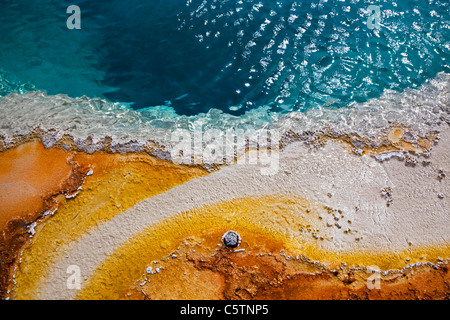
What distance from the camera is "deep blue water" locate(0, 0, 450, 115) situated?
855 centimetres

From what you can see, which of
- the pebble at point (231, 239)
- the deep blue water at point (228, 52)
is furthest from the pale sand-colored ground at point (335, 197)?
the deep blue water at point (228, 52)

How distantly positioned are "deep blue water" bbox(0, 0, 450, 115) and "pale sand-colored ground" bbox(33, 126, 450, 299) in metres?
2.00

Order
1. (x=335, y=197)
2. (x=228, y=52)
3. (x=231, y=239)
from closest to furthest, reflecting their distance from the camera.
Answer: (x=231, y=239)
(x=335, y=197)
(x=228, y=52)

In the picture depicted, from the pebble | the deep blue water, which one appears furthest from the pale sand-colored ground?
the deep blue water

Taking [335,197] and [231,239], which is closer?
[231,239]

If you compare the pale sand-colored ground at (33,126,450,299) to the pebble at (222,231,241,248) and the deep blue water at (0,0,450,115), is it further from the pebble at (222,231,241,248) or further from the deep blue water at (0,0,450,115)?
the deep blue water at (0,0,450,115)

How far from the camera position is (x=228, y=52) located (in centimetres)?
905

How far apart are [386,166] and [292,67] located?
364 centimetres

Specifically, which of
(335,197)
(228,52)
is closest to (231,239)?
(335,197)

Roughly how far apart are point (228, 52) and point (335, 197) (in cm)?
511

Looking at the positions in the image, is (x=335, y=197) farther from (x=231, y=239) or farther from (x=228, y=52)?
(x=228, y=52)

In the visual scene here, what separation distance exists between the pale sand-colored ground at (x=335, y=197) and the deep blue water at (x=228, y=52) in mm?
1997

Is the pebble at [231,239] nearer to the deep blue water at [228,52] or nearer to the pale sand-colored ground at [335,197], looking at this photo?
the pale sand-colored ground at [335,197]

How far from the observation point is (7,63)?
9562 millimetres
